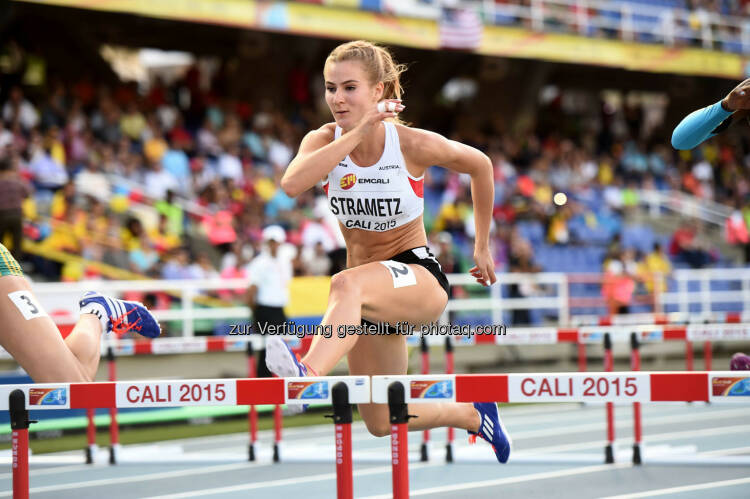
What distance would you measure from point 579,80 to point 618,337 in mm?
19594

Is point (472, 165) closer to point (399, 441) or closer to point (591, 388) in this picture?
point (591, 388)

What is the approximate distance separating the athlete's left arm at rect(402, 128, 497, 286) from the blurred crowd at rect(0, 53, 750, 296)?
22.7 ft

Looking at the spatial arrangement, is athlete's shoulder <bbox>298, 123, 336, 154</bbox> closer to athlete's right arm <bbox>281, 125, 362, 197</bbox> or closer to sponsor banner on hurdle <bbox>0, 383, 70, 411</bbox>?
athlete's right arm <bbox>281, 125, 362, 197</bbox>

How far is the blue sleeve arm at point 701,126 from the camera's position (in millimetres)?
4180

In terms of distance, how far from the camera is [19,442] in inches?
157

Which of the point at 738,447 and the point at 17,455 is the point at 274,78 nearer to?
the point at 738,447

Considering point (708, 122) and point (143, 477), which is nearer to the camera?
point (708, 122)

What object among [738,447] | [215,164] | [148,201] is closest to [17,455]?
[738,447]

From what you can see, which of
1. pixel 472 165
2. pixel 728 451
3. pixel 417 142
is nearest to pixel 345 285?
pixel 417 142

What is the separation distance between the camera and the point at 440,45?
61.2 feet

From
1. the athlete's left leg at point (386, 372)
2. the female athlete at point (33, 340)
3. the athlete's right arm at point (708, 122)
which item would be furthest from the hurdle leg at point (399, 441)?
the female athlete at point (33, 340)

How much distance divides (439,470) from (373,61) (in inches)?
148

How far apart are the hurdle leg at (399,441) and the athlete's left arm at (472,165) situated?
3.35 feet

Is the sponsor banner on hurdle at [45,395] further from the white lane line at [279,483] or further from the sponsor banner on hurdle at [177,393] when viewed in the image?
the white lane line at [279,483]
